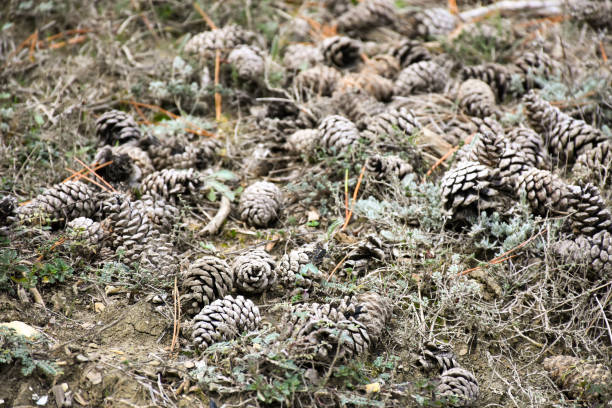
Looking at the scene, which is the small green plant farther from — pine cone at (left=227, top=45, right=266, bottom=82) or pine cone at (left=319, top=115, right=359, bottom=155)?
pine cone at (left=227, top=45, right=266, bottom=82)

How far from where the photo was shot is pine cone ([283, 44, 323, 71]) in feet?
14.3

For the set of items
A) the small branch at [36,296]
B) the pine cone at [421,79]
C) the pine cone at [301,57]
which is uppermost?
the pine cone at [301,57]

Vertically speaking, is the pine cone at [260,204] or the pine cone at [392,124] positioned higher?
the pine cone at [392,124]

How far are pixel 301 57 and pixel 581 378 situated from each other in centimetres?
317

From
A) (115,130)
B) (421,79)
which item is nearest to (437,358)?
(421,79)

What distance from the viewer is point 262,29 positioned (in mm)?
4832

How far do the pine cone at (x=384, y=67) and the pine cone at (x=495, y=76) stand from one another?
1.87 feet

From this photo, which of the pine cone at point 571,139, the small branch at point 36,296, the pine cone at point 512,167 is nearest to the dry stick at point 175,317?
the small branch at point 36,296

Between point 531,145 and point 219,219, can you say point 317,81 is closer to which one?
point 219,219

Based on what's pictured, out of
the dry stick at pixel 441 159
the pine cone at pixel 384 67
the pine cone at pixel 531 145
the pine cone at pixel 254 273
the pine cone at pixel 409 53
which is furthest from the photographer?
the pine cone at pixel 409 53

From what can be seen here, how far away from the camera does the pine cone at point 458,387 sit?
2.18m

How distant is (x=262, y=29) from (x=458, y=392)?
3719 millimetres

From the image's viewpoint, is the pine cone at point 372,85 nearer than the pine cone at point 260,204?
No

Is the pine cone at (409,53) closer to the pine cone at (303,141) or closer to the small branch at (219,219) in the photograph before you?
the pine cone at (303,141)
